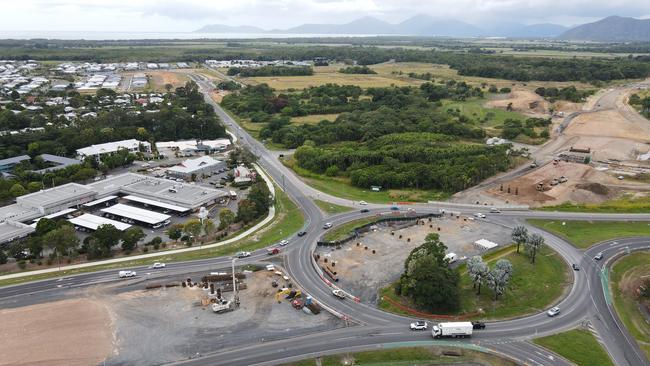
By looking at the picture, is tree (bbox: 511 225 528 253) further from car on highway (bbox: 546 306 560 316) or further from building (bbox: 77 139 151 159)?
building (bbox: 77 139 151 159)

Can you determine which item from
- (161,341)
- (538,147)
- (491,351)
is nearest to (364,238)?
(491,351)

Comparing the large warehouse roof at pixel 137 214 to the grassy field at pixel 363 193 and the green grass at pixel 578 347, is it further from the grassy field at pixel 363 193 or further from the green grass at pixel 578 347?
Answer: the green grass at pixel 578 347

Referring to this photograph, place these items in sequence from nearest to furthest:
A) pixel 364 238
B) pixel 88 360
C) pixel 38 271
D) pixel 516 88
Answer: pixel 88 360 → pixel 38 271 → pixel 364 238 → pixel 516 88

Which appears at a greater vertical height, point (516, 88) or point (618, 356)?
point (516, 88)

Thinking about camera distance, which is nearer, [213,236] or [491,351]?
[491,351]

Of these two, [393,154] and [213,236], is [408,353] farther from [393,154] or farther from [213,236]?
[393,154]
